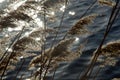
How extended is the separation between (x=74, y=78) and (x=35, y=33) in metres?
4.91

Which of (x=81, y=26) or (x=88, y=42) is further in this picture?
(x=88, y=42)

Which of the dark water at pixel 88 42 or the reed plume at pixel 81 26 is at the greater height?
the reed plume at pixel 81 26

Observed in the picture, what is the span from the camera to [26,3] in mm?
5609

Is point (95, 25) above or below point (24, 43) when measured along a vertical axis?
below

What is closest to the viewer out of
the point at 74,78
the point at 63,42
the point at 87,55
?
the point at 63,42

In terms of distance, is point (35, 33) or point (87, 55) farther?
point (87, 55)

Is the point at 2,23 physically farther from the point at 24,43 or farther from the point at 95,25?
the point at 95,25

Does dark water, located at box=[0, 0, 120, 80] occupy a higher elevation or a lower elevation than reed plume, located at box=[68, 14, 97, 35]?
lower

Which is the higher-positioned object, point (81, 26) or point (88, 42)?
point (81, 26)

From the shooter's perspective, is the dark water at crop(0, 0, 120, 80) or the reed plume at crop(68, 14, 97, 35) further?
the dark water at crop(0, 0, 120, 80)

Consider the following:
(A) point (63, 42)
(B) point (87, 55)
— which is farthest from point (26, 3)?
(B) point (87, 55)

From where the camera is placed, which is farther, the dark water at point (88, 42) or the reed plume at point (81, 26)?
the dark water at point (88, 42)

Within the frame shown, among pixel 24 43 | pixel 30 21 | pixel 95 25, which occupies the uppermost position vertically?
pixel 30 21

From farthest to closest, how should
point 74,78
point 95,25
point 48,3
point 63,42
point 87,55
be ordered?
point 95,25 → point 87,55 → point 74,78 → point 48,3 → point 63,42
